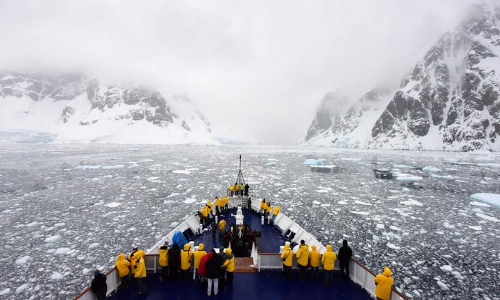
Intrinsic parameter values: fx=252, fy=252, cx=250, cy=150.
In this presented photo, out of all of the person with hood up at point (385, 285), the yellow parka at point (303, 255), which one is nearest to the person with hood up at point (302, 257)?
the yellow parka at point (303, 255)

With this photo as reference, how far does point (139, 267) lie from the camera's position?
915 centimetres

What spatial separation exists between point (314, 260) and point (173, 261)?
18.2ft

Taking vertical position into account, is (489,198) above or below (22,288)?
above

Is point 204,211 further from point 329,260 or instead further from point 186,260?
point 329,260

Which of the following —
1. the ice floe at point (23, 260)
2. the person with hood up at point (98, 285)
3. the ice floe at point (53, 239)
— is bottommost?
the ice floe at point (53, 239)

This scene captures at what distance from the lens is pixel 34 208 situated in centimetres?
2366

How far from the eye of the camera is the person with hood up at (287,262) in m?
10.1

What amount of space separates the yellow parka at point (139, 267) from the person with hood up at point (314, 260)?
6.43 m

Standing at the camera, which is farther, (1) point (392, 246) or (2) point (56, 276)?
(1) point (392, 246)

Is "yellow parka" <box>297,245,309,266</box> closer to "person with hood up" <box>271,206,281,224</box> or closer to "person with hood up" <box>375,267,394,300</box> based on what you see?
"person with hood up" <box>375,267,394,300</box>

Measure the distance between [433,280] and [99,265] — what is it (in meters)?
17.4

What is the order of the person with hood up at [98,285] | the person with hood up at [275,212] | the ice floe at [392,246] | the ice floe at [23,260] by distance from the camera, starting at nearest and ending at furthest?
the person with hood up at [98,285], the ice floe at [23,260], the ice floe at [392,246], the person with hood up at [275,212]

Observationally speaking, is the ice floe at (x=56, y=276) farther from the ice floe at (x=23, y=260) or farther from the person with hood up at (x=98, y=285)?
the person with hood up at (x=98, y=285)

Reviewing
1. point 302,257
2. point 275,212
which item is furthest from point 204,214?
point 302,257
